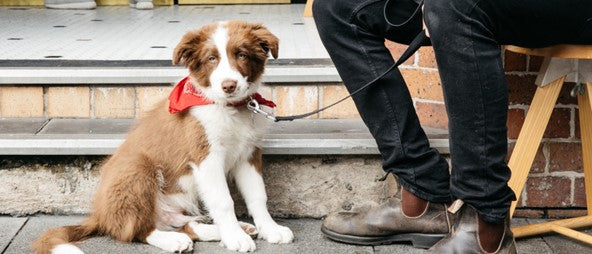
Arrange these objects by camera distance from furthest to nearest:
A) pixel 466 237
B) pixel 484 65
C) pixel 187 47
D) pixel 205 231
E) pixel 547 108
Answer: pixel 205 231 < pixel 187 47 < pixel 547 108 < pixel 466 237 < pixel 484 65

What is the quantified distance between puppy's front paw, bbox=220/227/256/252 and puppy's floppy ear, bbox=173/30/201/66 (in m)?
0.59

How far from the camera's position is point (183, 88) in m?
2.83

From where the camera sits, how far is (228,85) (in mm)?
2641

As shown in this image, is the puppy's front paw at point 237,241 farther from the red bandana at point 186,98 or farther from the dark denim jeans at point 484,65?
the dark denim jeans at point 484,65

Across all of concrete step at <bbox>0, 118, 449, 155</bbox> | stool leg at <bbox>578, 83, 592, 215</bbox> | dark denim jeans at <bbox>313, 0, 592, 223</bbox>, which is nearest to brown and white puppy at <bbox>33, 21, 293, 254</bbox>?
concrete step at <bbox>0, 118, 449, 155</bbox>

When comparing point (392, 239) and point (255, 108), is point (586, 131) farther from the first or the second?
point (255, 108)

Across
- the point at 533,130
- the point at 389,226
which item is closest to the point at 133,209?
the point at 389,226

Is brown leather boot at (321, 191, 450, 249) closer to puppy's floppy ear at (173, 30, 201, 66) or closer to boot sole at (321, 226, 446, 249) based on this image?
boot sole at (321, 226, 446, 249)

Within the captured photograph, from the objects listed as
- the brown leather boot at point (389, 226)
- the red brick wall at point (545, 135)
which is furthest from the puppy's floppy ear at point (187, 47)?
the red brick wall at point (545, 135)

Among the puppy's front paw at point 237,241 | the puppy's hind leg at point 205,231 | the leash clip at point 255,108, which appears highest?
the leash clip at point 255,108

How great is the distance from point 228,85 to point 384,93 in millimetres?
502

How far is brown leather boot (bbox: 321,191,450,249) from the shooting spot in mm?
2719

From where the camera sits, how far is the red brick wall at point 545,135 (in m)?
2.95

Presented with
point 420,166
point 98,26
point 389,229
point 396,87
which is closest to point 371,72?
point 396,87
